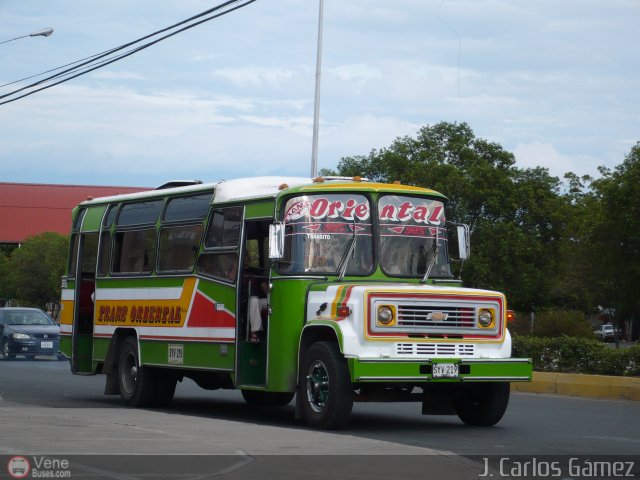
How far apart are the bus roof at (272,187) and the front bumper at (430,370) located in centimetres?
238

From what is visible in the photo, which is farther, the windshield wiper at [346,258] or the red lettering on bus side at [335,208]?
the red lettering on bus side at [335,208]

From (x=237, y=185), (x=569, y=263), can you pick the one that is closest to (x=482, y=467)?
(x=237, y=185)

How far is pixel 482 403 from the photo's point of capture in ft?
Result: 49.2

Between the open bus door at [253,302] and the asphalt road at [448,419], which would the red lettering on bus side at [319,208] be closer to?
the open bus door at [253,302]

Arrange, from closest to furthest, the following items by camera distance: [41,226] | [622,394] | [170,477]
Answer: [170,477], [622,394], [41,226]

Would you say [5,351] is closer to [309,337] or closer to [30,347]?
[30,347]

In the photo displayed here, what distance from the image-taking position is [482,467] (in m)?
10.5

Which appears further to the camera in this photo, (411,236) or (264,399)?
(264,399)

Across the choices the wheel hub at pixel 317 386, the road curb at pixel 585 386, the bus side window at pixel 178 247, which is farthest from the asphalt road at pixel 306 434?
the bus side window at pixel 178 247

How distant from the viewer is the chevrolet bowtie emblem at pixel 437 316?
46.1ft

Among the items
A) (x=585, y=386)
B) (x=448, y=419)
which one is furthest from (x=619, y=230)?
(x=448, y=419)

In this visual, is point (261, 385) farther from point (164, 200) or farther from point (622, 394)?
point (622, 394)

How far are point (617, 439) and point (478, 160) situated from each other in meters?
53.6

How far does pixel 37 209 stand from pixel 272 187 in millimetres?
76320
